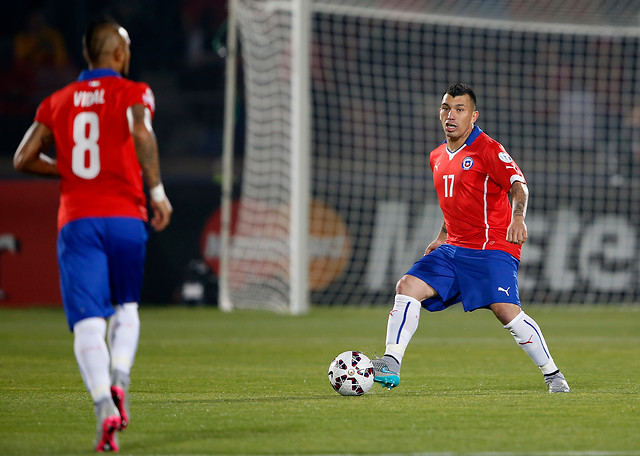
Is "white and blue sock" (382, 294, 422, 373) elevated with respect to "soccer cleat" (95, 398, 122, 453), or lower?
elevated

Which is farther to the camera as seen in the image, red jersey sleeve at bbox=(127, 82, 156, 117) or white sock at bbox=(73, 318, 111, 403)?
red jersey sleeve at bbox=(127, 82, 156, 117)

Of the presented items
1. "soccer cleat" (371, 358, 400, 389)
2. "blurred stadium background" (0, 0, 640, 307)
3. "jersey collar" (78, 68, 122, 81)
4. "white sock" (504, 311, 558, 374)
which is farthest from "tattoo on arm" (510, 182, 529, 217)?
"blurred stadium background" (0, 0, 640, 307)

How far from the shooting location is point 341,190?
53.8ft

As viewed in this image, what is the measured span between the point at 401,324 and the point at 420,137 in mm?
12088

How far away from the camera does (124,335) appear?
187 inches

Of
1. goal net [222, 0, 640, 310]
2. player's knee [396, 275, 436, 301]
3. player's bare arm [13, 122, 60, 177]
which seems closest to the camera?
player's bare arm [13, 122, 60, 177]

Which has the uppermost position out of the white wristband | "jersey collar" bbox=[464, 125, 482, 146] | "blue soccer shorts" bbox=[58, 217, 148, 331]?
"jersey collar" bbox=[464, 125, 482, 146]

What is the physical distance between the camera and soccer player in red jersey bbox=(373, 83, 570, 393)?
6469mm

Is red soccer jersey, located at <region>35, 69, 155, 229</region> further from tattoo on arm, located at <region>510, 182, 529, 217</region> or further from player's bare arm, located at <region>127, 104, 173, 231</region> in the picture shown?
tattoo on arm, located at <region>510, 182, 529, 217</region>

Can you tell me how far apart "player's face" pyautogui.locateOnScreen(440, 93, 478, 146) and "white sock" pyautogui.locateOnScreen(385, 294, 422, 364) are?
1.07 m

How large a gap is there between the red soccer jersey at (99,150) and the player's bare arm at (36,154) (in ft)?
0.25

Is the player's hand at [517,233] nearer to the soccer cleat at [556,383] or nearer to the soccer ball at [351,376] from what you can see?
the soccer cleat at [556,383]

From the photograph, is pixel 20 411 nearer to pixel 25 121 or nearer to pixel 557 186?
pixel 557 186

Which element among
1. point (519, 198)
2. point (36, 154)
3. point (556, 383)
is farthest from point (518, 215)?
point (36, 154)
